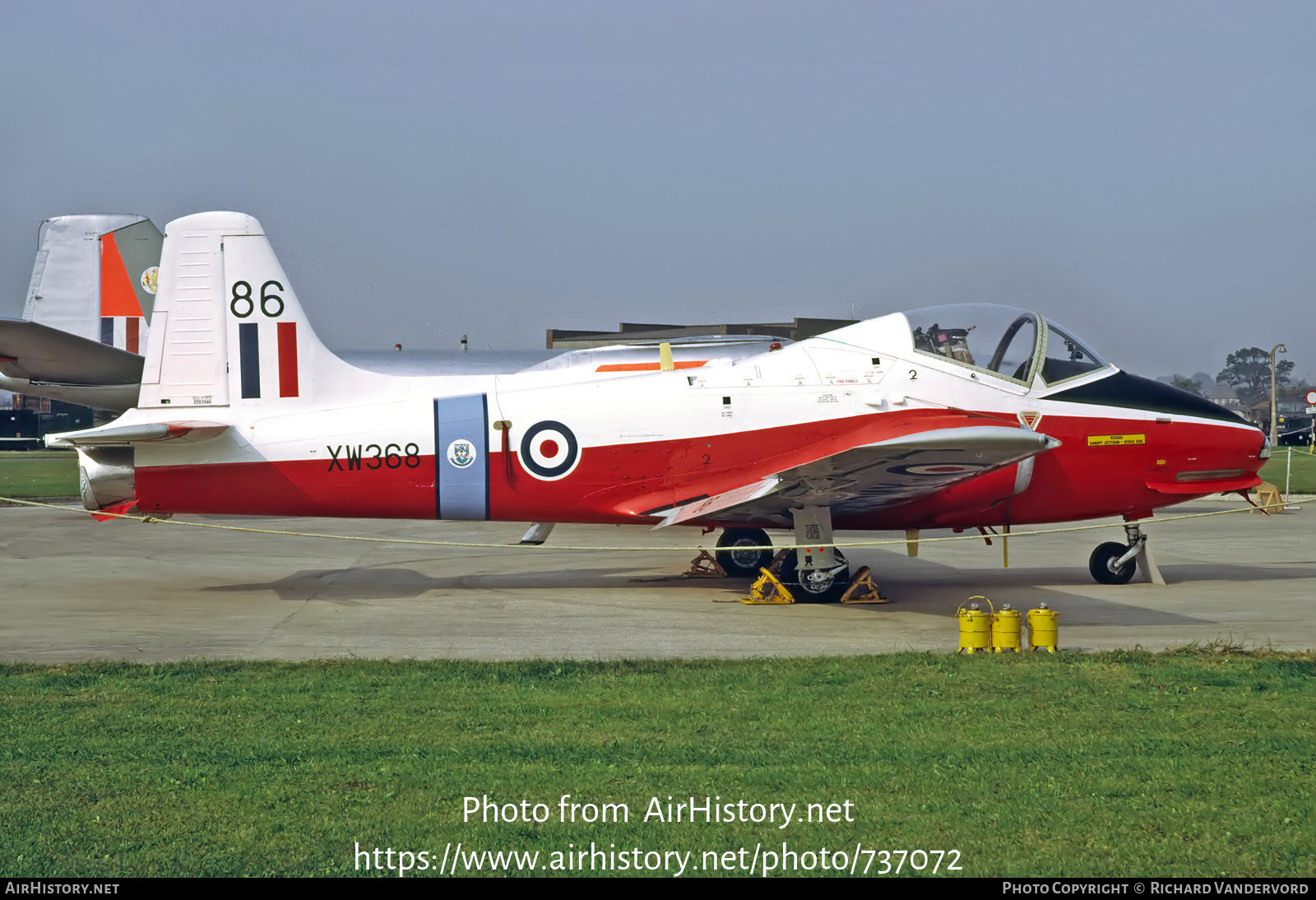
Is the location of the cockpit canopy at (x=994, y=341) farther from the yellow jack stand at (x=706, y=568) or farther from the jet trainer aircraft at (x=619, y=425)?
the yellow jack stand at (x=706, y=568)

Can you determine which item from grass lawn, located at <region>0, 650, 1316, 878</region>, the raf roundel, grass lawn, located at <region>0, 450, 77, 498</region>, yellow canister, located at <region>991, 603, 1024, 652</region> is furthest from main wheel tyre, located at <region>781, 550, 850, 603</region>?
grass lawn, located at <region>0, 450, 77, 498</region>

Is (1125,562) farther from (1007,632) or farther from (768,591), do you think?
(1007,632)

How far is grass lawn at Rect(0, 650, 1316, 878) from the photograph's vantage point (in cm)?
459

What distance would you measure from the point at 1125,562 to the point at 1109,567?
19cm

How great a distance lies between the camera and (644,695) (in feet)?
23.9

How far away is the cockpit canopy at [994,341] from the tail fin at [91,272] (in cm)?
1243

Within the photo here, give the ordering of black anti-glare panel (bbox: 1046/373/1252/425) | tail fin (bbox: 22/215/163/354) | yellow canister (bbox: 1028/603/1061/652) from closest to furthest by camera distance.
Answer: yellow canister (bbox: 1028/603/1061/652)
black anti-glare panel (bbox: 1046/373/1252/425)
tail fin (bbox: 22/215/163/354)

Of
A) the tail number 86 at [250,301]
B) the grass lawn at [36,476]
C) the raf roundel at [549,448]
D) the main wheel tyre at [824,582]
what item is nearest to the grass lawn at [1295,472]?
Answer: the main wheel tyre at [824,582]

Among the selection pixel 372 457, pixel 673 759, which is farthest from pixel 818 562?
pixel 673 759

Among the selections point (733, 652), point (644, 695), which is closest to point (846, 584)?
point (733, 652)

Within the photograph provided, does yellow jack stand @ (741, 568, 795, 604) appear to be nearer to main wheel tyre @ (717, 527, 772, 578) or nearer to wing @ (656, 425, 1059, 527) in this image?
wing @ (656, 425, 1059, 527)

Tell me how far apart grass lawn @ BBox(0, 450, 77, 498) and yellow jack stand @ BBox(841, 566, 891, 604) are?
19729 mm

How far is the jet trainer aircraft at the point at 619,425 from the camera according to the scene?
37.9 ft

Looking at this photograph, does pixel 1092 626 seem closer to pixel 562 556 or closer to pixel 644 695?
pixel 644 695
